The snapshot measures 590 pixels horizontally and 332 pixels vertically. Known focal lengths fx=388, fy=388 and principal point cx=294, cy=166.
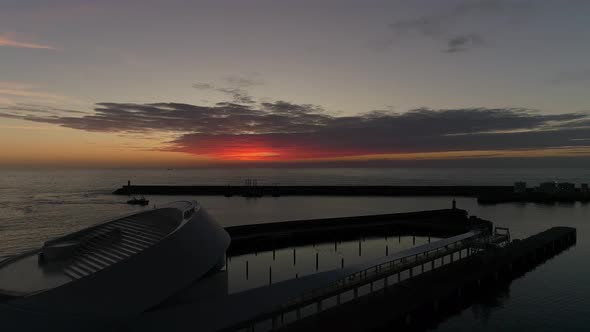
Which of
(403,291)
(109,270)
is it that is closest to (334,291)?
(403,291)

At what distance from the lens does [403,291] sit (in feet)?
80.2

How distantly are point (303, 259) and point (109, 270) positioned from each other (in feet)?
98.6

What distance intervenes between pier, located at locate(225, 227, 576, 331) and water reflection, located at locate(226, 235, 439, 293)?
25.4ft

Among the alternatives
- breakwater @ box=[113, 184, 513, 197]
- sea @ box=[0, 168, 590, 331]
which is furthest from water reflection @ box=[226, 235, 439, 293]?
breakwater @ box=[113, 184, 513, 197]

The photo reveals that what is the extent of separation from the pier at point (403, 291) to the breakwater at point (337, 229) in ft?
48.4

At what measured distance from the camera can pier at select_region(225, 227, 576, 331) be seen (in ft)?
63.4

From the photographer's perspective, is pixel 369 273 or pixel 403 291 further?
pixel 369 273

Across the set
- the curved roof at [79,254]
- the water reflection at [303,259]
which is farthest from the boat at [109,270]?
the water reflection at [303,259]

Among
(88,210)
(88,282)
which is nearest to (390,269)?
(88,282)

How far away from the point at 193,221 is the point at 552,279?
32.2 m

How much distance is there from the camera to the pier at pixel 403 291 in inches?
760

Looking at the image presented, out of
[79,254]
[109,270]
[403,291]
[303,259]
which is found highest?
[109,270]

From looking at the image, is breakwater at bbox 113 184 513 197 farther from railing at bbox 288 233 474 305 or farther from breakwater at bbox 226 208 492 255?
railing at bbox 288 233 474 305

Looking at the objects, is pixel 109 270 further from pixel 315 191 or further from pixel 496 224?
pixel 315 191
